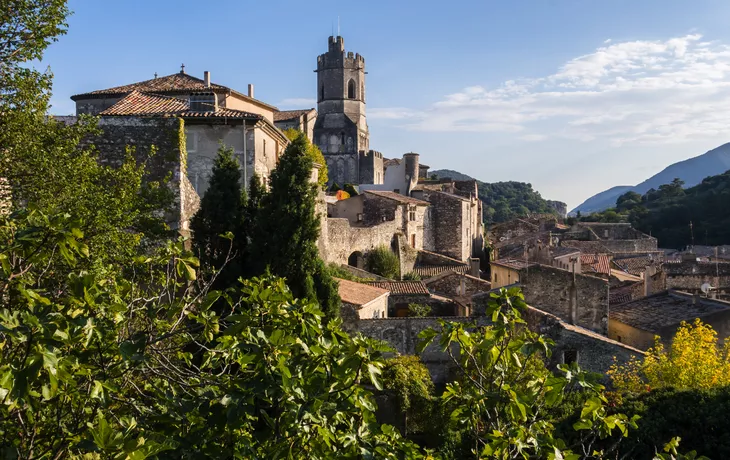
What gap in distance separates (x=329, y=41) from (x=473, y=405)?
96852 mm

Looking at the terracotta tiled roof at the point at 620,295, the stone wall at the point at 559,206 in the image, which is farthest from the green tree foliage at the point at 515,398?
the stone wall at the point at 559,206

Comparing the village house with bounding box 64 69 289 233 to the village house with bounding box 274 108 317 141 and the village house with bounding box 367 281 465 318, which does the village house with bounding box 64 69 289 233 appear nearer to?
the village house with bounding box 367 281 465 318

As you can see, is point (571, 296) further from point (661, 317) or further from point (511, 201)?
point (511, 201)

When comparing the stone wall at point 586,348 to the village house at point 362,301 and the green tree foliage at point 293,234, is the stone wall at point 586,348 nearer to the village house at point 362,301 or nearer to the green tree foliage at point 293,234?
the village house at point 362,301

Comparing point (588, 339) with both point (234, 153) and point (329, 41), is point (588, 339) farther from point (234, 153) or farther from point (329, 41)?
point (329, 41)

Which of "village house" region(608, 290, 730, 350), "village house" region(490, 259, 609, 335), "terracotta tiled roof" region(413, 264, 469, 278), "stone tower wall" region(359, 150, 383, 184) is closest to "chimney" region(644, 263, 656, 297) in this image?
"village house" region(608, 290, 730, 350)

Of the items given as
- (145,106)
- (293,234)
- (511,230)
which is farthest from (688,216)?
(145,106)

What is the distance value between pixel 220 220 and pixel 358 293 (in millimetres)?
7777

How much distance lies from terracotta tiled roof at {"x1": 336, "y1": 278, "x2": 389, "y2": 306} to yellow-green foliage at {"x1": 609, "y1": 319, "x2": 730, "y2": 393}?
8.89 m

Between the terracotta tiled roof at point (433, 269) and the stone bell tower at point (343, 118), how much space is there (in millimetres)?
46207

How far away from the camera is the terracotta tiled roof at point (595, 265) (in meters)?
36.8

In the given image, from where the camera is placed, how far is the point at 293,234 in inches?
728

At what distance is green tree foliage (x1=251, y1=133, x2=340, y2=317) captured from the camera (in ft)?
59.6

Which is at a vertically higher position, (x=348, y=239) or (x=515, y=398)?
(x=515, y=398)
